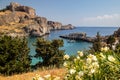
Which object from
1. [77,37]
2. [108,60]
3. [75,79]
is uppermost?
[108,60]

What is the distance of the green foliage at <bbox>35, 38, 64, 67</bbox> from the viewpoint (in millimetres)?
48156

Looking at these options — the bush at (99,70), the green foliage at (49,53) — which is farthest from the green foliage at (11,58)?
the bush at (99,70)

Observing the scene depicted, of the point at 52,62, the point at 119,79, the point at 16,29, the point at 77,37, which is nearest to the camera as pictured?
the point at 119,79

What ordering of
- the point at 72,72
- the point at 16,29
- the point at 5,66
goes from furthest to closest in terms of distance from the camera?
the point at 16,29 < the point at 5,66 < the point at 72,72

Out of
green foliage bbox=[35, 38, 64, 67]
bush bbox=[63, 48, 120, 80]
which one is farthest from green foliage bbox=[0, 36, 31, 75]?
bush bbox=[63, 48, 120, 80]

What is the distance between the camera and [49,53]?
49094mm

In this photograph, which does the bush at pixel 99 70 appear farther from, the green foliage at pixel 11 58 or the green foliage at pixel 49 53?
the green foliage at pixel 49 53

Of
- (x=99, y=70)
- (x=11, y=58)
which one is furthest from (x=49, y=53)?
(x=99, y=70)

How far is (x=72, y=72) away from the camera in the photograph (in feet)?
18.7

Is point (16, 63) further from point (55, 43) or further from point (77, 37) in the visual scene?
point (77, 37)

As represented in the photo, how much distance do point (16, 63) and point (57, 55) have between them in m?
11.9

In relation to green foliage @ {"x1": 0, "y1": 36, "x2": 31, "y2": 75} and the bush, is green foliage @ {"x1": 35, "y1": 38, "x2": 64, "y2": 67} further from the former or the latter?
the bush

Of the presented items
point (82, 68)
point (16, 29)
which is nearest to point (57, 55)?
point (82, 68)

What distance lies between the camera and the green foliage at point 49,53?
1896 inches
